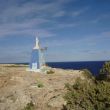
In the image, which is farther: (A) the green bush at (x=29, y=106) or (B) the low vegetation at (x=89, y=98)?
(A) the green bush at (x=29, y=106)

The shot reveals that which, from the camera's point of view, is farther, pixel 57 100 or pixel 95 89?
pixel 57 100

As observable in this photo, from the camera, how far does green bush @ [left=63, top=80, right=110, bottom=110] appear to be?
24016 mm

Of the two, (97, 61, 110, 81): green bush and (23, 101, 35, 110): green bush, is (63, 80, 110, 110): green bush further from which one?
(23, 101, 35, 110): green bush

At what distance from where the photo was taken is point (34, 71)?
47719 millimetres

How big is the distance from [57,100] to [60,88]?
400 cm

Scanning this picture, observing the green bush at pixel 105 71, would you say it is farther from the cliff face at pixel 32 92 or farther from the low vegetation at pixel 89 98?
the cliff face at pixel 32 92

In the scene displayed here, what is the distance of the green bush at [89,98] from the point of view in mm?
24016

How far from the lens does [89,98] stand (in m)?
24.9

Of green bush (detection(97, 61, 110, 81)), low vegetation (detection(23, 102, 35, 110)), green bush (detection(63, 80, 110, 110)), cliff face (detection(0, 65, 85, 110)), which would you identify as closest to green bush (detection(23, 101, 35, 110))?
low vegetation (detection(23, 102, 35, 110))

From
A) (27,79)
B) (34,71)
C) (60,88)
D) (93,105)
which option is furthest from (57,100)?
(34,71)

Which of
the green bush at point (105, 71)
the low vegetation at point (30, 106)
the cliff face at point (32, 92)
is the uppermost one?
the green bush at point (105, 71)

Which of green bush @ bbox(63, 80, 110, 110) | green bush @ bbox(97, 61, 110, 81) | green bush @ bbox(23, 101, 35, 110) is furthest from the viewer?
green bush @ bbox(97, 61, 110, 81)

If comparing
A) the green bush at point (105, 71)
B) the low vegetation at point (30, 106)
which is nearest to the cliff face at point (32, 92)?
the low vegetation at point (30, 106)

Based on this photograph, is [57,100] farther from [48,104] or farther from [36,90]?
[36,90]
